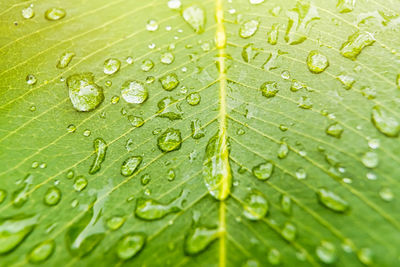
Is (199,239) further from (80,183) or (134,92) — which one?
(134,92)

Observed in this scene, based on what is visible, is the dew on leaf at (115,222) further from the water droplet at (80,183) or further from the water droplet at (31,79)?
the water droplet at (31,79)

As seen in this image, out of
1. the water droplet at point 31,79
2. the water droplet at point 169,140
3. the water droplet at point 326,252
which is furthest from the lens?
the water droplet at point 31,79

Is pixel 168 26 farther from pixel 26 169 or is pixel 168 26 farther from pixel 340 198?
pixel 340 198

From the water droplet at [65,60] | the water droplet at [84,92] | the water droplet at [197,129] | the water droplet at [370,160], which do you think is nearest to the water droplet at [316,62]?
the water droplet at [370,160]

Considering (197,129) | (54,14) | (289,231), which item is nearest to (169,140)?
(197,129)

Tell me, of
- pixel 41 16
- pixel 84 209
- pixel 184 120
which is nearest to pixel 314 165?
pixel 184 120
